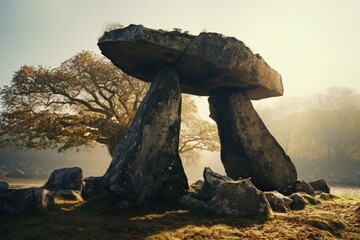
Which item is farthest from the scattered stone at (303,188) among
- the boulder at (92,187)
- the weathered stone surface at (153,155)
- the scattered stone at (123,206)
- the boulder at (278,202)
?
the boulder at (92,187)

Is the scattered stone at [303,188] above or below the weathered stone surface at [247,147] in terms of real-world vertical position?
below

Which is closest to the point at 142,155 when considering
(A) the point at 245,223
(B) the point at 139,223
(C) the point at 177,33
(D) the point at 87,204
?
(D) the point at 87,204

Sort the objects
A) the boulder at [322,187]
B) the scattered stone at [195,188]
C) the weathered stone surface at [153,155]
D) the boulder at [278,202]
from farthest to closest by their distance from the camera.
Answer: the boulder at [322,187], the scattered stone at [195,188], the boulder at [278,202], the weathered stone surface at [153,155]

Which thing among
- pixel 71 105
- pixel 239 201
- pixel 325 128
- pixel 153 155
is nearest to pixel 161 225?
pixel 239 201

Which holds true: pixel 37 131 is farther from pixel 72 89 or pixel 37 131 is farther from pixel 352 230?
pixel 352 230

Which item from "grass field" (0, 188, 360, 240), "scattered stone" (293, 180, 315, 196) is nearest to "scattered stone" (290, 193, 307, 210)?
"grass field" (0, 188, 360, 240)

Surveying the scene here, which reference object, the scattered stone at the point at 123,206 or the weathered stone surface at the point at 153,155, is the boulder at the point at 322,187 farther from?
the scattered stone at the point at 123,206

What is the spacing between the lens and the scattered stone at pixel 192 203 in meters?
10.4

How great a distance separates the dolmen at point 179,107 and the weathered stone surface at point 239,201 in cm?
201

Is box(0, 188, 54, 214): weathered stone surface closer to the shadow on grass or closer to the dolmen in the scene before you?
the shadow on grass

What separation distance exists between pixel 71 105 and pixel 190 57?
1517 cm

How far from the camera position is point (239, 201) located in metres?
9.62

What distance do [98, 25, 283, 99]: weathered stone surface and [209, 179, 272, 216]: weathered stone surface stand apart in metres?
5.56

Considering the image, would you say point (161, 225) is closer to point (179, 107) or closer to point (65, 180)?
point (179, 107)
